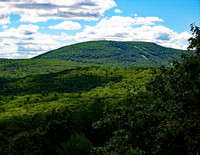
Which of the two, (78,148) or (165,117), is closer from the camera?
(165,117)

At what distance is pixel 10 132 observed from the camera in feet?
110

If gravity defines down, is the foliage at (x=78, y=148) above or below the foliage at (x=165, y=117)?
below

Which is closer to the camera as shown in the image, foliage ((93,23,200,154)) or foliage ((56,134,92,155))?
foliage ((93,23,200,154))

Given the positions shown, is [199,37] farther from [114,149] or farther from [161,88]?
[114,149]

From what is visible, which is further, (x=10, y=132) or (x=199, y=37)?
(x=10, y=132)

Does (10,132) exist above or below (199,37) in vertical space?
below

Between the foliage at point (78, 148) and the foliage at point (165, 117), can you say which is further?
the foliage at point (78, 148)

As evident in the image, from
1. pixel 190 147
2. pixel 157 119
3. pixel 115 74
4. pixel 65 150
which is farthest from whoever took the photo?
pixel 115 74

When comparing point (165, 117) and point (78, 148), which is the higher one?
point (165, 117)

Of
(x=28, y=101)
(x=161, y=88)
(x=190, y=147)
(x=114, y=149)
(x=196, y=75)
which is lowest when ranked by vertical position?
(x=28, y=101)

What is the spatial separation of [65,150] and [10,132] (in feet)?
58.8

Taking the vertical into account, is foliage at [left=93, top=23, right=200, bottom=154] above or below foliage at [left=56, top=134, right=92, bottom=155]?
above

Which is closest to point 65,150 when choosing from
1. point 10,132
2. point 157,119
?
point 157,119

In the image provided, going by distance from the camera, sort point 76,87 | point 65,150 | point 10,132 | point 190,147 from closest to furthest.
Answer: point 190,147, point 65,150, point 10,132, point 76,87
